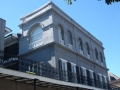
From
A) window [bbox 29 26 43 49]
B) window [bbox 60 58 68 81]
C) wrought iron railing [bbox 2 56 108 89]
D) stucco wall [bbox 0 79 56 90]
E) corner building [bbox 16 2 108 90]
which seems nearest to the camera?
stucco wall [bbox 0 79 56 90]

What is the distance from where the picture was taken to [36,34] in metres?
16.8

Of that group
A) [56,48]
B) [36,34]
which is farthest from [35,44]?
[56,48]

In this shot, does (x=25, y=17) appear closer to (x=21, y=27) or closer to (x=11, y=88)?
(x=21, y=27)

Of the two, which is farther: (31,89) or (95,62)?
(95,62)

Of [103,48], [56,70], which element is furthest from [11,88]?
[103,48]

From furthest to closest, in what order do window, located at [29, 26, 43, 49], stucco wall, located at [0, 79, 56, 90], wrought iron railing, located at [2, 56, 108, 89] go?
window, located at [29, 26, 43, 49], wrought iron railing, located at [2, 56, 108, 89], stucco wall, located at [0, 79, 56, 90]

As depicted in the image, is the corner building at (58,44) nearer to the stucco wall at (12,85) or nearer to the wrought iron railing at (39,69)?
the wrought iron railing at (39,69)

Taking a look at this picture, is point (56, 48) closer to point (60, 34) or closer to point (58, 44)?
point (58, 44)

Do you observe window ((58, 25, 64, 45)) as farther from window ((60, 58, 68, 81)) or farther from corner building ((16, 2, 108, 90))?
window ((60, 58, 68, 81))

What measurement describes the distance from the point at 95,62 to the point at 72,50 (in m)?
4.82

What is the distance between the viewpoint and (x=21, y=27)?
703 inches

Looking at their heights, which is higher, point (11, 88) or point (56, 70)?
point (56, 70)

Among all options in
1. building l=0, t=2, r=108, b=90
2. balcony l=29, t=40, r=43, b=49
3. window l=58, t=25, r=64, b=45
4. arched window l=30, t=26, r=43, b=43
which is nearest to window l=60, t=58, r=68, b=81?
building l=0, t=2, r=108, b=90

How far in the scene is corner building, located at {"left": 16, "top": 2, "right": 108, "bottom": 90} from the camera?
15.0m
